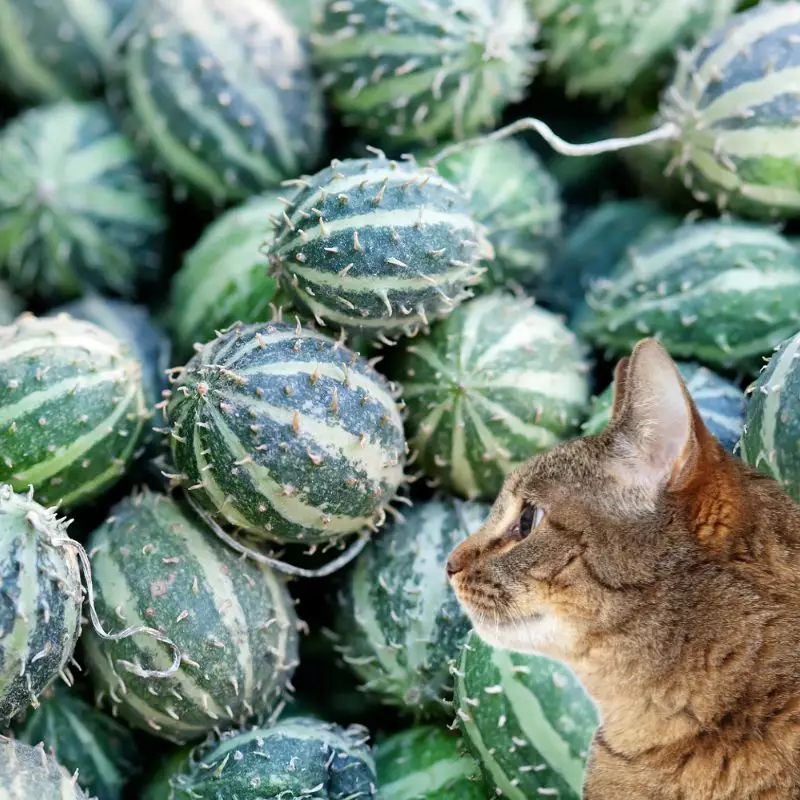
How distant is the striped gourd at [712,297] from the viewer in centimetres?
146

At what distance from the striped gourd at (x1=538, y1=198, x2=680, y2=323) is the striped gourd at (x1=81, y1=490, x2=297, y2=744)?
78 cm

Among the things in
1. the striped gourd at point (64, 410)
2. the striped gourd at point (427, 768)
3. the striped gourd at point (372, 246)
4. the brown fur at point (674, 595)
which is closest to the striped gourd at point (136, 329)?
the striped gourd at point (64, 410)

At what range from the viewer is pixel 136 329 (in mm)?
1674

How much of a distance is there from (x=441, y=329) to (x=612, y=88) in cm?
61

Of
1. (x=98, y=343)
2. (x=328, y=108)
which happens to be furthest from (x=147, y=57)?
(x=98, y=343)

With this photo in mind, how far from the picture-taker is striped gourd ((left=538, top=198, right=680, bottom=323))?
1.80 m

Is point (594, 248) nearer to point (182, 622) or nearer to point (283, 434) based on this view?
point (283, 434)

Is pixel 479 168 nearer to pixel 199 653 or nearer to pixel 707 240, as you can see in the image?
pixel 707 240

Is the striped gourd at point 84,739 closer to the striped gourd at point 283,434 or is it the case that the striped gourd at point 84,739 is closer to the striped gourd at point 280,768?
the striped gourd at point 280,768

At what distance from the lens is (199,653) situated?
127cm

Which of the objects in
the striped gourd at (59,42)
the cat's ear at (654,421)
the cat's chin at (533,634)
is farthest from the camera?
the striped gourd at (59,42)

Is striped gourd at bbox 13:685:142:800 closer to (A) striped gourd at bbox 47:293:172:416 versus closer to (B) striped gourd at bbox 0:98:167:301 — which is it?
(A) striped gourd at bbox 47:293:172:416

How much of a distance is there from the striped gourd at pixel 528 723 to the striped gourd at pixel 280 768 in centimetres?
18


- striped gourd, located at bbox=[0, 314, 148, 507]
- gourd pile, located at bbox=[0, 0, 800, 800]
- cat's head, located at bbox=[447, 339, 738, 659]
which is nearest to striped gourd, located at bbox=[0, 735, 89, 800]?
gourd pile, located at bbox=[0, 0, 800, 800]
